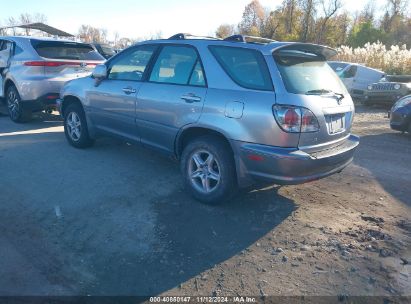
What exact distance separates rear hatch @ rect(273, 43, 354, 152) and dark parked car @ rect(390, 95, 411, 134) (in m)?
4.62

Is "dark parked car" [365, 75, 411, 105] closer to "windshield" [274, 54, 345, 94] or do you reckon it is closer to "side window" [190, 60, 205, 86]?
"windshield" [274, 54, 345, 94]

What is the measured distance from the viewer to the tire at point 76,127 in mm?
5898

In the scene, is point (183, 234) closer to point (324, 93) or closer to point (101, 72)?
point (324, 93)

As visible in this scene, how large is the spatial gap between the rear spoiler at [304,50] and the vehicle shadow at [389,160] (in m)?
2.04

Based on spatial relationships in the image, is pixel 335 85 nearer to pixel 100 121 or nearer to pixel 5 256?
pixel 100 121

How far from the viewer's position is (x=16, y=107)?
7785 mm

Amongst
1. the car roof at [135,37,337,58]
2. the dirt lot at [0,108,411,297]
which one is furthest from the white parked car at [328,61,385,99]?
the car roof at [135,37,337,58]

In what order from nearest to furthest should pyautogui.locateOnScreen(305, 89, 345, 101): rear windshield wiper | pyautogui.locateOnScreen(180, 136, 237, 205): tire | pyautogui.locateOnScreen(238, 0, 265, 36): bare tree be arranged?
pyautogui.locateOnScreen(305, 89, 345, 101): rear windshield wiper < pyautogui.locateOnScreen(180, 136, 237, 205): tire < pyautogui.locateOnScreen(238, 0, 265, 36): bare tree

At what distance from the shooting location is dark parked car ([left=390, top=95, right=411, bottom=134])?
809 cm

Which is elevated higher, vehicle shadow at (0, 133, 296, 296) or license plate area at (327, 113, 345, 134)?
license plate area at (327, 113, 345, 134)

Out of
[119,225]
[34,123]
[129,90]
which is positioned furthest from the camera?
[34,123]

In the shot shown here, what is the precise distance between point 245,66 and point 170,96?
0.99m

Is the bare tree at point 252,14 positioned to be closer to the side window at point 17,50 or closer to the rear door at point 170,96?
the side window at point 17,50

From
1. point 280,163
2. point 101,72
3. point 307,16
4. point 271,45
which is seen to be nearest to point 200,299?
point 280,163
